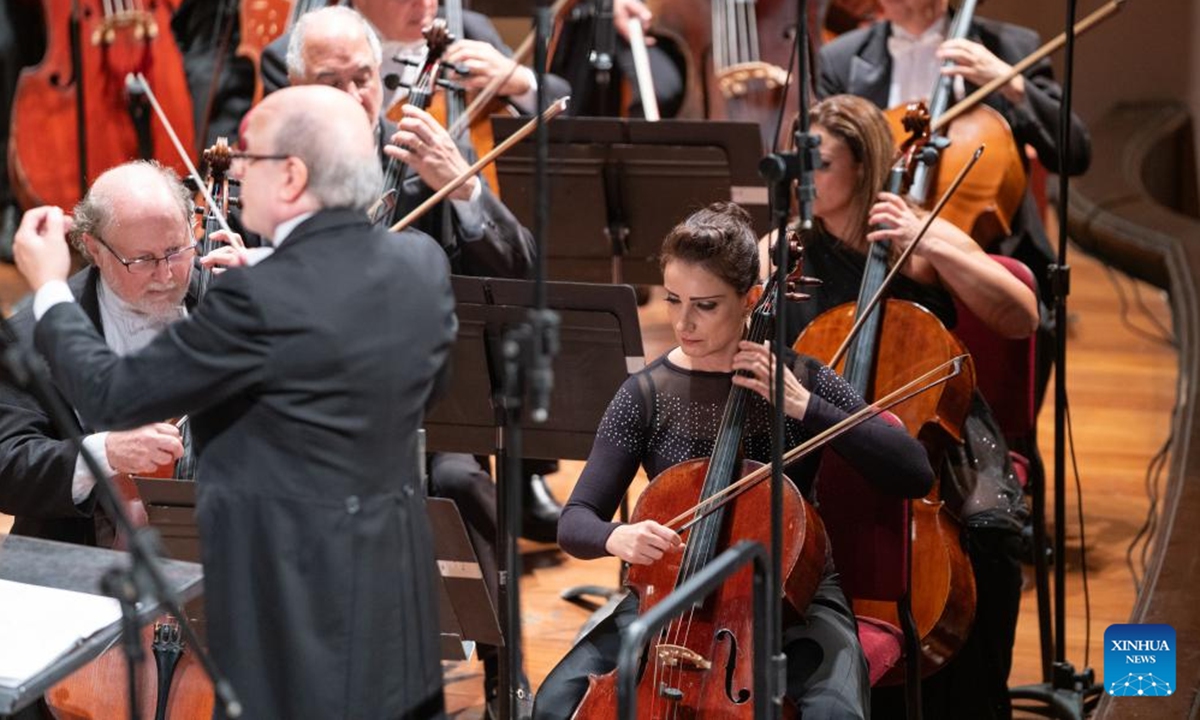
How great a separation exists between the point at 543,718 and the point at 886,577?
0.61 m

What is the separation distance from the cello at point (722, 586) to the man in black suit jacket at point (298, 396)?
18.8 inches

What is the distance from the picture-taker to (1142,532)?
159 inches

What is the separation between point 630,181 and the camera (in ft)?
11.3

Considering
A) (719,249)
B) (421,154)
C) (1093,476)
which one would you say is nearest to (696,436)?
(719,249)

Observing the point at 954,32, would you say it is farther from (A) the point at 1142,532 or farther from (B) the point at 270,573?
(B) the point at 270,573

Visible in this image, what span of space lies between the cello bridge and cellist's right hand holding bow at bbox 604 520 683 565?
137mm

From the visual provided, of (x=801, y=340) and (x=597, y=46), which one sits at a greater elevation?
(x=597, y=46)

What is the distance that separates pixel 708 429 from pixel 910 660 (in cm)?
51

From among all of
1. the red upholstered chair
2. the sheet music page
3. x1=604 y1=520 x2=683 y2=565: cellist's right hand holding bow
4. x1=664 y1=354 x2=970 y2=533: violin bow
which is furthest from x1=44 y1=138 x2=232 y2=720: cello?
the red upholstered chair

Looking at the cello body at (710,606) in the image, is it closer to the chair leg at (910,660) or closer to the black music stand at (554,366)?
the chair leg at (910,660)

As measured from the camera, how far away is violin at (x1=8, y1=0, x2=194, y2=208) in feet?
15.4

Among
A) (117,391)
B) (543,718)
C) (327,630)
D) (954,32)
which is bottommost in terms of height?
(543,718)

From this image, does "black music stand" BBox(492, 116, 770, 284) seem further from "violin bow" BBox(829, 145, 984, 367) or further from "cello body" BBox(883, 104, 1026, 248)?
"violin bow" BBox(829, 145, 984, 367)

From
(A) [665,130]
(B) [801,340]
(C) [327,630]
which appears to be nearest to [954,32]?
(A) [665,130]
